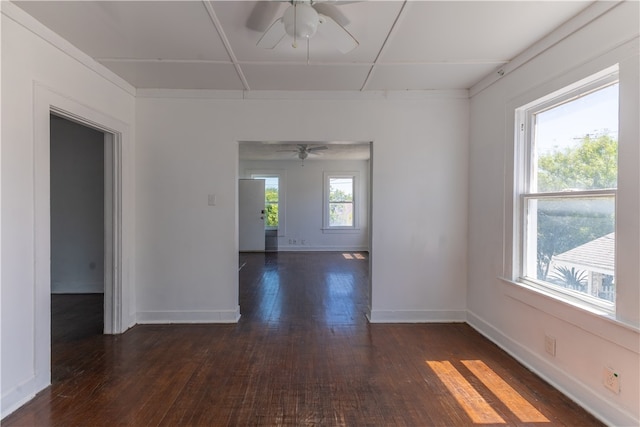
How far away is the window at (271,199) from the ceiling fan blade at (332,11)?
6.51m

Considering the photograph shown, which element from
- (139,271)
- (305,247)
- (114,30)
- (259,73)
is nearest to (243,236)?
(305,247)

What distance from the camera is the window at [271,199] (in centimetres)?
858

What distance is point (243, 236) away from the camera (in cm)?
834

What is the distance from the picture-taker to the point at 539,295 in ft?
7.92

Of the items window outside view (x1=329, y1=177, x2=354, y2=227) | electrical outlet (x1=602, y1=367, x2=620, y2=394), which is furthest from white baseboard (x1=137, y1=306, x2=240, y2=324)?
window outside view (x1=329, y1=177, x2=354, y2=227)

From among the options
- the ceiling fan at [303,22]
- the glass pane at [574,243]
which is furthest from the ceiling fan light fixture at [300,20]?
the glass pane at [574,243]

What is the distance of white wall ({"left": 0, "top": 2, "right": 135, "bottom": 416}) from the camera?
1.96 m

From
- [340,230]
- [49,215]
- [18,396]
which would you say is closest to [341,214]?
[340,230]

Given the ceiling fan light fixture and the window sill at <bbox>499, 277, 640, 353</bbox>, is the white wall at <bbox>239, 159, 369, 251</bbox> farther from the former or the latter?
the ceiling fan light fixture

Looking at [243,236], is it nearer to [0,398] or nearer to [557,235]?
[0,398]

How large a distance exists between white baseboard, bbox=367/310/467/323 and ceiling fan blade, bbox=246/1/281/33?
279 cm

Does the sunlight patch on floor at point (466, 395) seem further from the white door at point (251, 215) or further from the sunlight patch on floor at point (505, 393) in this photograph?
the white door at point (251, 215)

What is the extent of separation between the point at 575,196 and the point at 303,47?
2157 millimetres

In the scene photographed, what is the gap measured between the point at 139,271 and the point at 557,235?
3.76m
